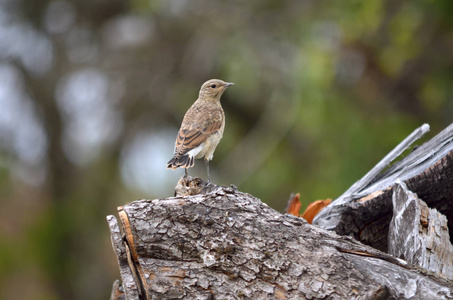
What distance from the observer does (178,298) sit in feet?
9.80

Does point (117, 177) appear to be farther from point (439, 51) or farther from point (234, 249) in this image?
point (234, 249)

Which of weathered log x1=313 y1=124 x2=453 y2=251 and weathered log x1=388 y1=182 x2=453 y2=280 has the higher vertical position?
weathered log x1=313 y1=124 x2=453 y2=251

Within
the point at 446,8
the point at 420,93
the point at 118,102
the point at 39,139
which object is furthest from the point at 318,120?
the point at 39,139

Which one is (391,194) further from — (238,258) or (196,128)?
(196,128)

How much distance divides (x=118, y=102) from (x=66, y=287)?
3.24 meters

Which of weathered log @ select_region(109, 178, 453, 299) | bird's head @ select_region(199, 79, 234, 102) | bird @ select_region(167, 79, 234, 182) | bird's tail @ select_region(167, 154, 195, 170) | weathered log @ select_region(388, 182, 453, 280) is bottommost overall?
weathered log @ select_region(109, 178, 453, 299)

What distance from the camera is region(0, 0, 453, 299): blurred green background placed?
7.86 metres

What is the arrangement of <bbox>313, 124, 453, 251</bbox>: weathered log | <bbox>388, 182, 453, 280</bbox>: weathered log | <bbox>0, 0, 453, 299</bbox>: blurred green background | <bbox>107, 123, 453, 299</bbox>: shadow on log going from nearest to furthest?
<bbox>107, 123, 453, 299</bbox>: shadow on log
<bbox>388, 182, 453, 280</bbox>: weathered log
<bbox>313, 124, 453, 251</bbox>: weathered log
<bbox>0, 0, 453, 299</bbox>: blurred green background

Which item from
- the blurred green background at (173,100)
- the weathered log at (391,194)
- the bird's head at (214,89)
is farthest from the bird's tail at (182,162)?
the blurred green background at (173,100)

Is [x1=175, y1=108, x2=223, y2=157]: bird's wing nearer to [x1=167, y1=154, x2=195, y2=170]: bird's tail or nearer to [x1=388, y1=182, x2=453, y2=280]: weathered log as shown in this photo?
[x1=167, y1=154, x2=195, y2=170]: bird's tail

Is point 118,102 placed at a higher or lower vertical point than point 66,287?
higher

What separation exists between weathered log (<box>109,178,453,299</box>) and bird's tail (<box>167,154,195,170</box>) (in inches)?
65.4

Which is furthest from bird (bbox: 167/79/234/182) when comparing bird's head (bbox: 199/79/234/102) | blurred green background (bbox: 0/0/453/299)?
blurred green background (bbox: 0/0/453/299)

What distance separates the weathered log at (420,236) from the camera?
3.49m
